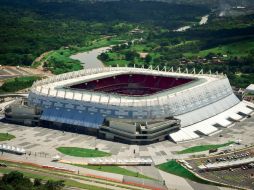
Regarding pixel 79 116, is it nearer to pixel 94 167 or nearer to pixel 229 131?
pixel 94 167

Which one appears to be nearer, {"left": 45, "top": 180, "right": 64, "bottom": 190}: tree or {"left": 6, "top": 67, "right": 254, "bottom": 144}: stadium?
{"left": 45, "top": 180, "right": 64, "bottom": 190}: tree

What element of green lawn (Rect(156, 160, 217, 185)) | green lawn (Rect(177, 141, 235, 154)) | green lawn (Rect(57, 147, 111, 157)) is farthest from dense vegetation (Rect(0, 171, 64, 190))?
green lawn (Rect(177, 141, 235, 154))

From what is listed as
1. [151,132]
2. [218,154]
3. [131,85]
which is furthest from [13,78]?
[218,154]

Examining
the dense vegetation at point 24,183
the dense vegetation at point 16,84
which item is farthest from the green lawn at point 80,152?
the dense vegetation at point 16,84

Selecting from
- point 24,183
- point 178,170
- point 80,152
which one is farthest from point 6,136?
point 178,170

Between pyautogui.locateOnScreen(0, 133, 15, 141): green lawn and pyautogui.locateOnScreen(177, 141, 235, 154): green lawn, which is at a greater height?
pyautogui.locateOnScreen(177, 141, 235, 154): green lawn

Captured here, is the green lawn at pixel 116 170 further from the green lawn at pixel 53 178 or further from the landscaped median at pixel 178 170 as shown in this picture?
the green lawn at pixel 53 178

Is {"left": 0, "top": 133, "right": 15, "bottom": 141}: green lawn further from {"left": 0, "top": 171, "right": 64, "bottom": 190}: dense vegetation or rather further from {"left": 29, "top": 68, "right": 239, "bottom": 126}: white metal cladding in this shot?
{"left": 0, "top": 171, "right": 64, "bottom": 190}: dense vegetation
